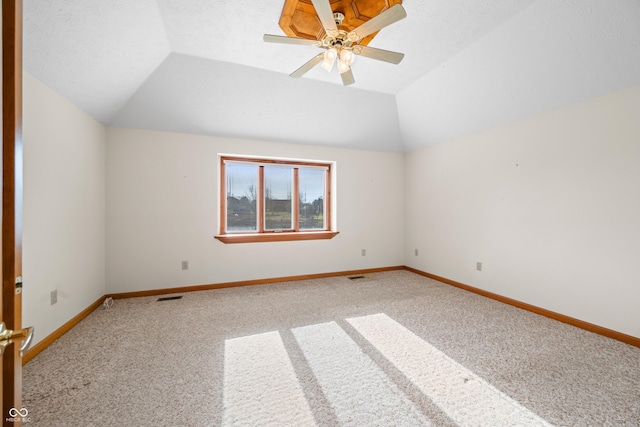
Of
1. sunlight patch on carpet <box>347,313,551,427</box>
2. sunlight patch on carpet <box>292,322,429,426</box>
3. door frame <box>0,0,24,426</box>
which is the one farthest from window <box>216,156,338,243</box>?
door frame <box>0,0,24,426</box>

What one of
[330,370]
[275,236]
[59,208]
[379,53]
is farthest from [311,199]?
[59,208]

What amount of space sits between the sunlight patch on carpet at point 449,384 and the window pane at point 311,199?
7.35 ft

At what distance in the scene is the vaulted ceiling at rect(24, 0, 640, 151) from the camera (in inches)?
72.0

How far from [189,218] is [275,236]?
47.4 inches

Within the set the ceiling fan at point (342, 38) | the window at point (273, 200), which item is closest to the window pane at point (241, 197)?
the window at point (273, 200)

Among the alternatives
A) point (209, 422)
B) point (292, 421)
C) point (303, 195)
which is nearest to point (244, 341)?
point (209, 422)

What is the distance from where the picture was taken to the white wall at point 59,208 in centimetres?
188

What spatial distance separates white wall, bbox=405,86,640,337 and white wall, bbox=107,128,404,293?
1527 mm

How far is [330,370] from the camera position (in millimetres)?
1751

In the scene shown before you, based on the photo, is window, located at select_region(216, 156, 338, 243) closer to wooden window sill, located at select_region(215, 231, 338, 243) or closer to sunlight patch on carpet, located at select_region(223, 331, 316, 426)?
wooden window sill, located at select_region(215, 231, 338, 243)

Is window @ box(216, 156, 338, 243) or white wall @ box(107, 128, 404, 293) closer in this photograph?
white wall @ box(107, 128, 404, 293)

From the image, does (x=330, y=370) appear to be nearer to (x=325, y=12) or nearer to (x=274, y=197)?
(x=325, y=12)

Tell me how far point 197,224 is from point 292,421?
2791 millimetres

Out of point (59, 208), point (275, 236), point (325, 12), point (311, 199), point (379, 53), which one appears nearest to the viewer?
point (325, 12)
